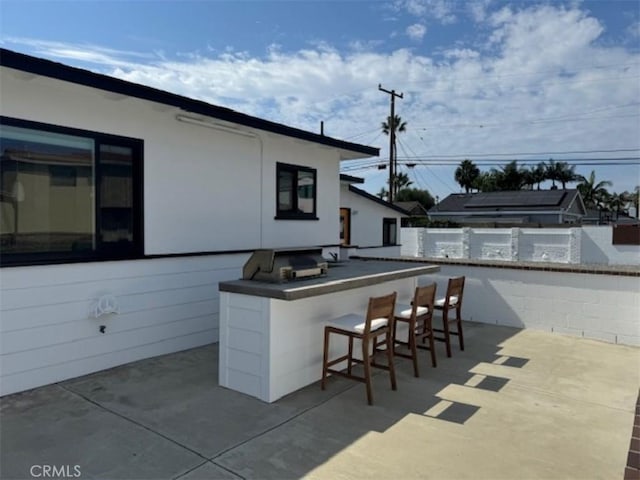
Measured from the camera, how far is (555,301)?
6.10m

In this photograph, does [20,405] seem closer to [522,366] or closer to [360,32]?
[522,366]

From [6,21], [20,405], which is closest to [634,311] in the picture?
[20,405]

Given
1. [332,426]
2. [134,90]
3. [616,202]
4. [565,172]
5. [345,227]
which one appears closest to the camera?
[332,426]

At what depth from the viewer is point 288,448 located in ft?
9.04

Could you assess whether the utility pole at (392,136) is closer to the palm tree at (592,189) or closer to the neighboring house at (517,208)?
the neighboring house at (517,208)

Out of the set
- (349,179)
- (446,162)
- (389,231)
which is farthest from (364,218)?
(446,162)

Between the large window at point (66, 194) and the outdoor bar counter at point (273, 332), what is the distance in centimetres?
149

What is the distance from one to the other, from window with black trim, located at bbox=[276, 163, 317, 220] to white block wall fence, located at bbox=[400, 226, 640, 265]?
339 inches

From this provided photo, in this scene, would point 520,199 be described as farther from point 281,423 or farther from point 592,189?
point 281,423

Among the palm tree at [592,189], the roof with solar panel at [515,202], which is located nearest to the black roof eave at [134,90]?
the roof with solar panel at [515,202]

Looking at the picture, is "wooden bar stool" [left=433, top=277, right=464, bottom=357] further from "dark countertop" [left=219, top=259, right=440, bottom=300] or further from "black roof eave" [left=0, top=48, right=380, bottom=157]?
"black roof eave" [left=0, top=48, right=380, bottom=157]

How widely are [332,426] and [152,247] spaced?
113 inches

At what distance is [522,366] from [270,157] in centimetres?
426

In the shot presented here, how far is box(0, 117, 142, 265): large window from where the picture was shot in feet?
11.9
